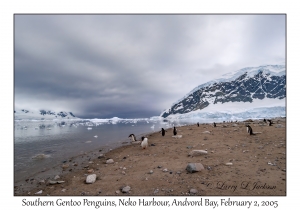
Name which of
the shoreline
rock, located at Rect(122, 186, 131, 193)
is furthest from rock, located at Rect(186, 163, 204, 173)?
rock, located at Rect(122, 186, 131, 193)

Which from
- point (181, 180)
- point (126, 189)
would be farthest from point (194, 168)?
point (126, 189)

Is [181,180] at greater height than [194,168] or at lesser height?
lesser

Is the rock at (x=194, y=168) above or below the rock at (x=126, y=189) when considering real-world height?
above

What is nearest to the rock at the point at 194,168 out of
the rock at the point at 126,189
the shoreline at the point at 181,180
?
the shoreline at the point at 181,180

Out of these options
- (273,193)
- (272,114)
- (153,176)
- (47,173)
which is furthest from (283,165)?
(272,114)

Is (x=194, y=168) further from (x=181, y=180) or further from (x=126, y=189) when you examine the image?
(x=126, y=189)

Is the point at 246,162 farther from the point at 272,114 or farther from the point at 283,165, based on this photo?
the point at 272,114

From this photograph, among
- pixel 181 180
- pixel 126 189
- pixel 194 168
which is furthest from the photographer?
pixel 194 168

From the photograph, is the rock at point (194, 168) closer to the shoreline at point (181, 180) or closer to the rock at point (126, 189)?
the shoreline at point (181, 180)

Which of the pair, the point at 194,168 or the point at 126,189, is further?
the point at 194,168
